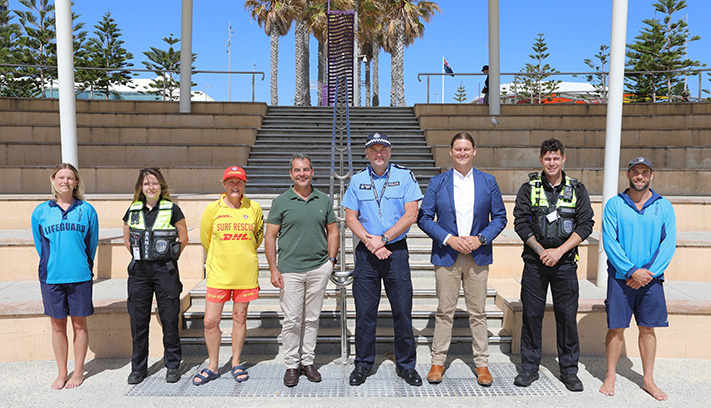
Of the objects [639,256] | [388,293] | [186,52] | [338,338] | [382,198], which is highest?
[186,52]

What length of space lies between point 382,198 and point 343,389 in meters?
1.51

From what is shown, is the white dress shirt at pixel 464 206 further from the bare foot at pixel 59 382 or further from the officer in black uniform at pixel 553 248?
the bare foot at pixel 59 382

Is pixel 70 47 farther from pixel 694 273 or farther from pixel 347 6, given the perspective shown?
pixel 347 6

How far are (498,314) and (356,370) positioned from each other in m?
1.64

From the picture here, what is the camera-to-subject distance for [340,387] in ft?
12.6

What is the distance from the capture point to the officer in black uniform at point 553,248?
3760 mm

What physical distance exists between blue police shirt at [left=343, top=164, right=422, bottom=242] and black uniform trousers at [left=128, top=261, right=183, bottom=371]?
60.8 inches

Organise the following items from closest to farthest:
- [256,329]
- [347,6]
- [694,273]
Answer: [256,329]
[694,273]
[347,6]

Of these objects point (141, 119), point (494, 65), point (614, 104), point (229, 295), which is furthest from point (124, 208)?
point (494, 65)

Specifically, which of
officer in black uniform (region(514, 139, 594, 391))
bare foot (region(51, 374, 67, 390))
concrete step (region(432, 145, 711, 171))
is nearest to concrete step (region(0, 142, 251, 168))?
concrete step (region(432, 145, 711, 171))

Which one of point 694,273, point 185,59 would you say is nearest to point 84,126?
point 185,59

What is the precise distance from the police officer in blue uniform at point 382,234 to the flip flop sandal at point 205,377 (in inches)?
43.9

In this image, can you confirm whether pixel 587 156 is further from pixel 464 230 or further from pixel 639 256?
pixel 464 230

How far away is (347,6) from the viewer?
98.1 feet
